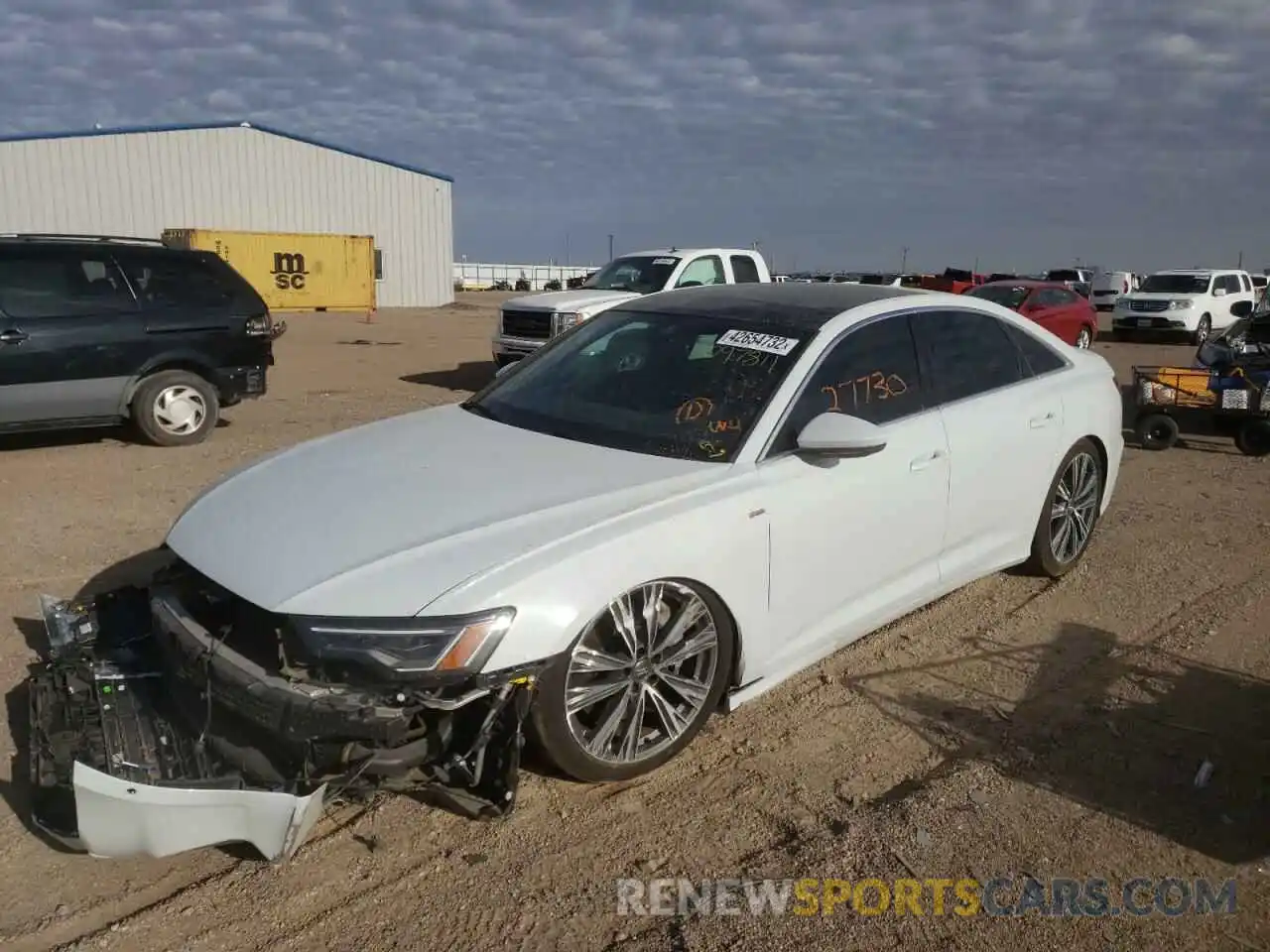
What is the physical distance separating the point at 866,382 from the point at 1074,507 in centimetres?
191

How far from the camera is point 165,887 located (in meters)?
2.85

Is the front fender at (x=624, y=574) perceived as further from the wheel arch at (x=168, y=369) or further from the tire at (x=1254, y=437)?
the tire at (x=1254, y=437)

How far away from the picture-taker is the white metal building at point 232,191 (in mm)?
31578

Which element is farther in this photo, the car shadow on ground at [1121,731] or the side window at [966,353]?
the side window at [966,353]

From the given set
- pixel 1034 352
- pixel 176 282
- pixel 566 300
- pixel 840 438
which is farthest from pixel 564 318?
pixel 840 438

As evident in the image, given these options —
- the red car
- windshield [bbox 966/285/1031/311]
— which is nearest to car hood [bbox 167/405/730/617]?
the red car

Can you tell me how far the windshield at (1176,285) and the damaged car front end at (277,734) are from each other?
89.5ft

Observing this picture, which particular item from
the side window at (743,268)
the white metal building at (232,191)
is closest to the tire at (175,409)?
the side window at (743,268)

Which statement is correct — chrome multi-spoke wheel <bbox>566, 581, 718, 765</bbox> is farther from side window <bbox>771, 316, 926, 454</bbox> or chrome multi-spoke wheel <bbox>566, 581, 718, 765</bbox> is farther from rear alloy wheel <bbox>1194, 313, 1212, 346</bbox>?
rear alloy wheel <bbox>1194, 313, 1212, 346</bbox>

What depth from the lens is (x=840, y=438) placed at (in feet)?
11.8

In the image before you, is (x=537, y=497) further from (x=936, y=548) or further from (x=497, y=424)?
(x=936, y=548)

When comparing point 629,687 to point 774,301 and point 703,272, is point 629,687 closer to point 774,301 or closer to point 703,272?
point 774,301

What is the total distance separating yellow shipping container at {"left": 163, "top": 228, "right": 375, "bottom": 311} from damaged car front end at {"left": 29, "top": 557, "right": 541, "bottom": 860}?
31.8 m

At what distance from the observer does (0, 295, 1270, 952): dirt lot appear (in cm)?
272
